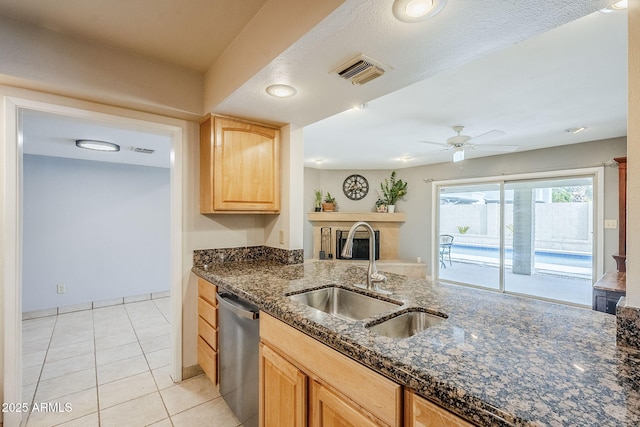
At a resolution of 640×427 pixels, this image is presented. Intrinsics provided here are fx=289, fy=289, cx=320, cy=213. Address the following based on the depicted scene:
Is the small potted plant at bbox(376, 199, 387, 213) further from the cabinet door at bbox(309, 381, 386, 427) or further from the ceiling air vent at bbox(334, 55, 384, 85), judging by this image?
the cabinet door at bbox(309, 381, 386, 427)

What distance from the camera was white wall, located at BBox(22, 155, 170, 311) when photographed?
3.64 meters

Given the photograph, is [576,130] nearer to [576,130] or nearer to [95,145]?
[576,130]

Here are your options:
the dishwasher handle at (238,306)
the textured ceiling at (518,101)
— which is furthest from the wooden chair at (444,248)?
the dishwasher handle at (238,306)

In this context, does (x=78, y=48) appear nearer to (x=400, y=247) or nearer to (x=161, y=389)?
(x=161, y=389)

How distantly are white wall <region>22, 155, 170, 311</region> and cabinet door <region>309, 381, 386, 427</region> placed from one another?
4.23m

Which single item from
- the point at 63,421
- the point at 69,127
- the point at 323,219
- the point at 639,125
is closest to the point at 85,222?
the point at 69,127

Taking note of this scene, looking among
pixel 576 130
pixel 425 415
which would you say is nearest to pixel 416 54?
pixel 425 415

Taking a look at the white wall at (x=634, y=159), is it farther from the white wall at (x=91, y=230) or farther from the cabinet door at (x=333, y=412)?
the white wall at (x=91, y=230)

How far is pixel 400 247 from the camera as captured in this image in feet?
20.4

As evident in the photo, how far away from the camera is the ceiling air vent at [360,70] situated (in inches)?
53.6

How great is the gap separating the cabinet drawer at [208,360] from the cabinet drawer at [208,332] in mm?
40

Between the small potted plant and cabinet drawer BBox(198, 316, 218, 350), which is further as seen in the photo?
the small potted plant

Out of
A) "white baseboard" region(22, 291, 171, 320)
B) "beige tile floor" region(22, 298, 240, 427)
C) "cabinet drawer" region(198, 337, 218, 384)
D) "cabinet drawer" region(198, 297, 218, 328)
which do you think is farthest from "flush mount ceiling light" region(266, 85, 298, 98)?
"white baseboard" region(22, 291, 171, 320)

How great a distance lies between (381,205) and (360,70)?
4.94 m
